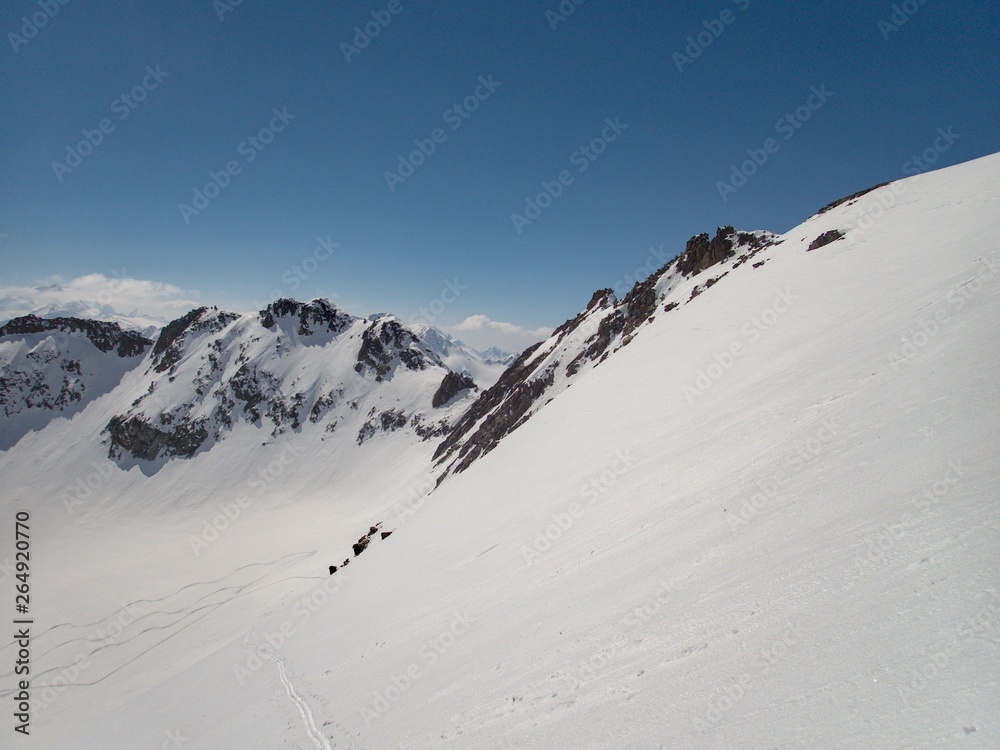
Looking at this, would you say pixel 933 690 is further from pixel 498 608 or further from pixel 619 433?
pixel 619 433

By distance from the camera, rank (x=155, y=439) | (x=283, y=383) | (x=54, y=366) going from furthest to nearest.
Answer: (x=54, y=366) → (x=283, y=383) → (x=155, y=439)

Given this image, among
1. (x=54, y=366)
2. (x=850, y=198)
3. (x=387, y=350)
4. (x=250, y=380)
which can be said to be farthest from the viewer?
(x=54, y=366)

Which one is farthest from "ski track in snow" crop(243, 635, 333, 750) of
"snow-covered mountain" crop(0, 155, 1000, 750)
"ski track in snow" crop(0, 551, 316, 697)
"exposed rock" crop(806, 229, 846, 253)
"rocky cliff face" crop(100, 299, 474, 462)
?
"rocky cliff face" crop(100, 299, 474, 462)

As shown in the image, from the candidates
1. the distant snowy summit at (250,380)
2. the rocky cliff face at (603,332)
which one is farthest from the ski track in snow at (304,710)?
the distant snowy summit at (250,380)

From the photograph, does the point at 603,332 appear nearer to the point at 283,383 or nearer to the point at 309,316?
the point at 283,383

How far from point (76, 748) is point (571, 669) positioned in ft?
89.4

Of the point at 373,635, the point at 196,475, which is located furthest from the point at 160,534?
the point at 373,635

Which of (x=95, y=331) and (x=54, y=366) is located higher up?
(x=95, y=331)

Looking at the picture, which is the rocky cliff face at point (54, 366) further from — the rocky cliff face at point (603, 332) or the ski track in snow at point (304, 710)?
the ski track in snow at point (304, 710)

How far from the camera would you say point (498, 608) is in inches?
335

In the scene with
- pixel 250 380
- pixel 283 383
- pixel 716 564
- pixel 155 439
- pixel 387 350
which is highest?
pixel 387 350

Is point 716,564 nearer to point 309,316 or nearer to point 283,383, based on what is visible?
point 283,383

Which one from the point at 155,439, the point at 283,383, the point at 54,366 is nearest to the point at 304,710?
the point at 283,383

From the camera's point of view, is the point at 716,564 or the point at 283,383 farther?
the point at 283,383
